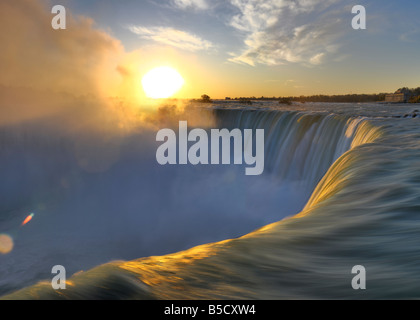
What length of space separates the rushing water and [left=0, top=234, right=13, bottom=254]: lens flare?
13.9 inches

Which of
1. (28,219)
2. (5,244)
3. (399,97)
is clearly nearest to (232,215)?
(5,244)

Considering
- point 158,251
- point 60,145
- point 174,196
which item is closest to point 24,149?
point 60,145

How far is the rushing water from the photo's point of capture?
1982 millimetres

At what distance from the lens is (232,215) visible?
48.0 ft

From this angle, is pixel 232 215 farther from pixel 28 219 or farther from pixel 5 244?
pixel 28 219

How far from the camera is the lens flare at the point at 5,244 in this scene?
1204 cm

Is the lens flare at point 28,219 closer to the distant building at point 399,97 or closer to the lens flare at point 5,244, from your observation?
the lens flare at point 5,244

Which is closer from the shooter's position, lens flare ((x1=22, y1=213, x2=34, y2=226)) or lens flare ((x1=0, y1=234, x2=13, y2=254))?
lens flare ((x1=0, y1=234, x2=13, y2=254))

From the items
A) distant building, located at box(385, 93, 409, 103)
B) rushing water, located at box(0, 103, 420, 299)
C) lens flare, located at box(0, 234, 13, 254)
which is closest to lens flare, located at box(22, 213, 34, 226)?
rushing water, located at box(0, 103, 420, 299)

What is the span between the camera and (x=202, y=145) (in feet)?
92.5

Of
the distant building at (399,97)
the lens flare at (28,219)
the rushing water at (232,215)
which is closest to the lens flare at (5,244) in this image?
the rushing water at (232,215)

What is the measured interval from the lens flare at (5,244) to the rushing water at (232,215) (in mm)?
354

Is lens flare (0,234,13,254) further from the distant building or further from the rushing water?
the distant building
